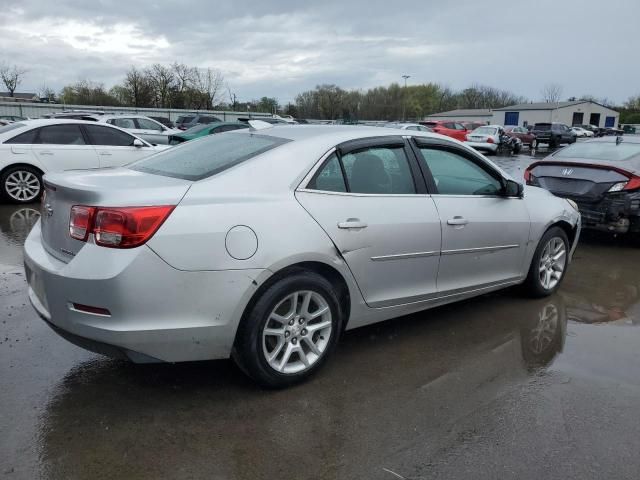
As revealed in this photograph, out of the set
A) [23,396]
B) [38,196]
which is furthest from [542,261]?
[38,196]

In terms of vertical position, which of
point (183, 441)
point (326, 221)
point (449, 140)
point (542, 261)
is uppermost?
point (449, 140)

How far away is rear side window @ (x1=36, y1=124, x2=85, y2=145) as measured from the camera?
9.36 m

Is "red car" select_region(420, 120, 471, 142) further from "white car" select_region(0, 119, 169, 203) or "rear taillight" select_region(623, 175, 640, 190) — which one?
"rear taillight" select_region(623, 175, 640, 190)

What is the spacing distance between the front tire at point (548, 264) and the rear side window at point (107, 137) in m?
7.95

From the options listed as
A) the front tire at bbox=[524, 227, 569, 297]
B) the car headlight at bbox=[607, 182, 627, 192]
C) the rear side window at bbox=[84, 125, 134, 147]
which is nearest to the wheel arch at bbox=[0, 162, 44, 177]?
the rear side window at bbox=[84, 125, 134, 147]

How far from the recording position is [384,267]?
3566 millimetres

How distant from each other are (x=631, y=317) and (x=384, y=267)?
2.73 m

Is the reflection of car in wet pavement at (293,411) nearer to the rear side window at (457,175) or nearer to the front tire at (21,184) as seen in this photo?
the rear side window at (457,175)

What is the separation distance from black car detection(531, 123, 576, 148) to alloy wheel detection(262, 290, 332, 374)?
122 ft

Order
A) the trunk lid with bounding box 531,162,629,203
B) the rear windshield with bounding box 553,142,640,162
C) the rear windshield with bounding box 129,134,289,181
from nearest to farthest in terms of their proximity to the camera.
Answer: the rear windshield with bounding box 129,134,289,181, the trunk lid with bounding box 531,162,629,203, the rear windshield with bounding box 553,142,640,162

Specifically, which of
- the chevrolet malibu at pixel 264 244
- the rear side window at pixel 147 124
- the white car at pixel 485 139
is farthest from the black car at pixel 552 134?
the chevrolet malibu at pixel 264 244

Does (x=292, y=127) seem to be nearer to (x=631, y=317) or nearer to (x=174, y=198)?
(x=174, y=198)

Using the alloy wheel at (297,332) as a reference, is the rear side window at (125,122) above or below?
above

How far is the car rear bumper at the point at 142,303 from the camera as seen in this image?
8.76 ft
